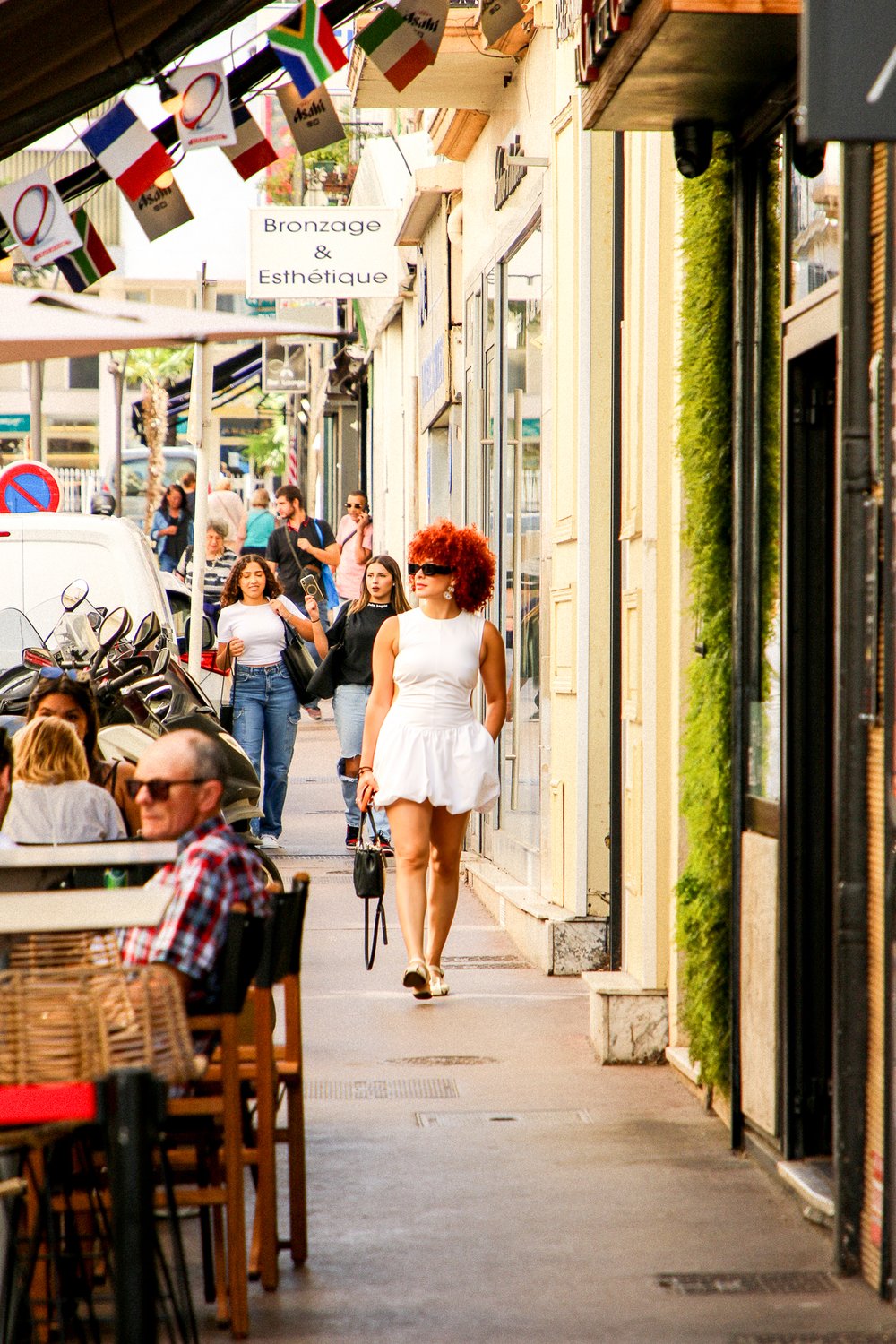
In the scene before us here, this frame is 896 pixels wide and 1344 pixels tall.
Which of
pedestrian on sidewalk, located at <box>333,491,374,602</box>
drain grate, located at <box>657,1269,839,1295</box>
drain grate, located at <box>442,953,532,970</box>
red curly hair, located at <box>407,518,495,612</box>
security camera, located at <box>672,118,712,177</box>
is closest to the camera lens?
drain grate, located at <box>657,1269,839,1295</box>

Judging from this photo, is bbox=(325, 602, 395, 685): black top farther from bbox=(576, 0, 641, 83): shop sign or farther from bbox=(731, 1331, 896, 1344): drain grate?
bbox=(731, 1331, 896, 1344): drain grate

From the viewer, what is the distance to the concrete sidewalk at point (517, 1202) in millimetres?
4605

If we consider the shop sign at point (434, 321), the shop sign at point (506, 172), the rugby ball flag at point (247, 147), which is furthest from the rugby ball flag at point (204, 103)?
the shop sign at point (434, 321)

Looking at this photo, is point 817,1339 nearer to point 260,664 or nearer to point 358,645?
point 358,645

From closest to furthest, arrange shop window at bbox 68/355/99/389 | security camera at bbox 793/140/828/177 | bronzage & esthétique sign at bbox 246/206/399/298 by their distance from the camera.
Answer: security camera at bbox 793/140/828/177 < bronzage & esthétique sign at bbox 246/206/399/298 < shop window at bbox 68/355/99/389

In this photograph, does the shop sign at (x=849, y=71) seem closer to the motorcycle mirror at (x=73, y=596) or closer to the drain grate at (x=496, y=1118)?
the drain grate at (x=496, y=1118)

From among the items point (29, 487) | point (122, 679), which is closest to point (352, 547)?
point (29, 487)

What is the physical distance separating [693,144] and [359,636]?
7.25 meters

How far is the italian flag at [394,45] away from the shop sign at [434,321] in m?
5.81

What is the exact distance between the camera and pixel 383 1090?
7.13 metres

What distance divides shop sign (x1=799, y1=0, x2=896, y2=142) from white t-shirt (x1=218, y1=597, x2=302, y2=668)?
10.3 meters

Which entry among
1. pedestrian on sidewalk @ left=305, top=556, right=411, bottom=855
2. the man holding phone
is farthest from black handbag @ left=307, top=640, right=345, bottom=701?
the man holding phone

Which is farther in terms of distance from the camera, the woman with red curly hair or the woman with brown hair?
the woman with red curly hair

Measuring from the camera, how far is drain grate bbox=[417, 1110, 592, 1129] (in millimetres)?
6602
